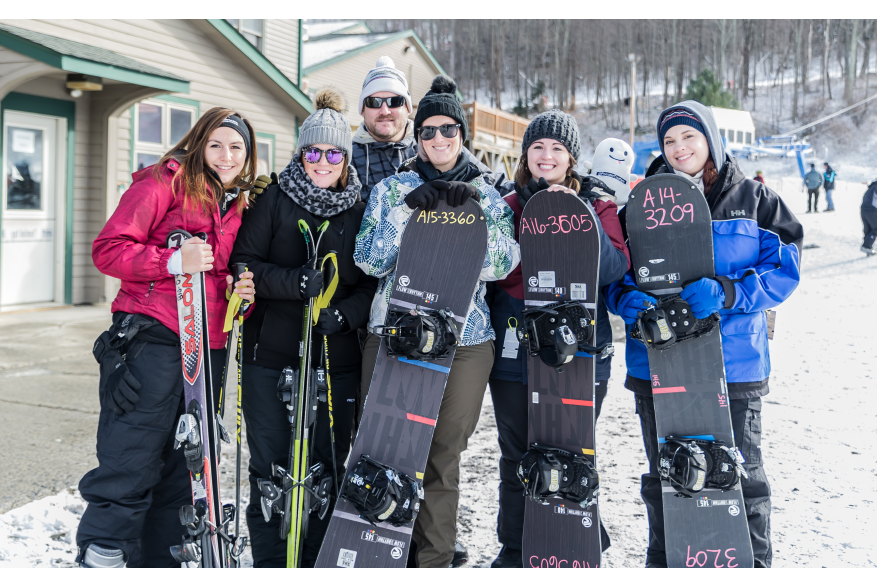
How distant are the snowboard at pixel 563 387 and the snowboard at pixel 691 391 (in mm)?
246

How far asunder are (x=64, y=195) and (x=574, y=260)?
708 centimetres

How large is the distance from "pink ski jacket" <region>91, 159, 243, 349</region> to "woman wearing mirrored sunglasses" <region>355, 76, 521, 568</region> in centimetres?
51

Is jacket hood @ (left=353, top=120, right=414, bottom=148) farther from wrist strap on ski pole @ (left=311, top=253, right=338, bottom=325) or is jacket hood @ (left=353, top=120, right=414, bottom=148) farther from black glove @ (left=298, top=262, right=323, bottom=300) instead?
black glove @ (left=298, top=262, right=323, bottom=300)

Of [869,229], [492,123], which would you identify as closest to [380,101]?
[869,229]

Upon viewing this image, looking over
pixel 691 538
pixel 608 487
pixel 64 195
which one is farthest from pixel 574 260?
pixel 64 195

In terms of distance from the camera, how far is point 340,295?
93.8 inches

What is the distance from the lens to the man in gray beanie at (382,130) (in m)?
2.94

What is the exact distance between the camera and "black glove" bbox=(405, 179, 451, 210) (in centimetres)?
221

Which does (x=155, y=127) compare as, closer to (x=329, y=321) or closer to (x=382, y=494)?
(x=329, y=321)

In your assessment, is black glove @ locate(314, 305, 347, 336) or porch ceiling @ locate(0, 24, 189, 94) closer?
black glove @ locate(314, 305, 347, 336)

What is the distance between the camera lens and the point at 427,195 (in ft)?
7.27

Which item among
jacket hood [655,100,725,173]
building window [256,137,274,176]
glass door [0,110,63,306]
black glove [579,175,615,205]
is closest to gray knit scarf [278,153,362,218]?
black glove [579,175,615,205]

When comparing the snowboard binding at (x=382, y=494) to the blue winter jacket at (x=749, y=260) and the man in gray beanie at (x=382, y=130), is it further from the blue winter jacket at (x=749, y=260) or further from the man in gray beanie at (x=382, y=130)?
the man in gray beanie at (x=382, y=130)

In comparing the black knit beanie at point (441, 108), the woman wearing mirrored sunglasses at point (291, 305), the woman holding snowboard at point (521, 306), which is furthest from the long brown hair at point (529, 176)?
the woman wearing mirrored sunglasses at point (291, 305)
